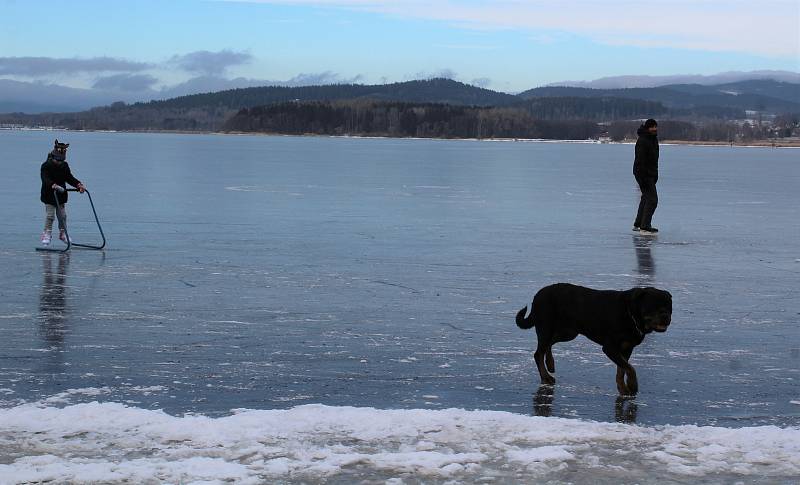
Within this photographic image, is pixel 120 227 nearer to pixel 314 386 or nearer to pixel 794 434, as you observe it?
pixel 314 386

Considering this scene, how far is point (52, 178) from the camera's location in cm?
1429

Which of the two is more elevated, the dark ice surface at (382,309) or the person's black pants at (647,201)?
the person's black pants at (647,201)

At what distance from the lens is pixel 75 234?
52.6 feet

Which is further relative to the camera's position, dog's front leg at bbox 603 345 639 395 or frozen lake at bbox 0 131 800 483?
dog's front leg at bbox 603 345 639 395

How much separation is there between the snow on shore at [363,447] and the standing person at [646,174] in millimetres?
11272

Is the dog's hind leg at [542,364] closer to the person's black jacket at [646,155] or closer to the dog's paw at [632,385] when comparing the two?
the dog's paw at [632,385]

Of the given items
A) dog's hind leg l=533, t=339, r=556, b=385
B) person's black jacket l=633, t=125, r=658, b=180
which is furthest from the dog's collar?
person's black jacket l=633, t=125, r=658, b=180

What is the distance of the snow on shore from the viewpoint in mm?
5070

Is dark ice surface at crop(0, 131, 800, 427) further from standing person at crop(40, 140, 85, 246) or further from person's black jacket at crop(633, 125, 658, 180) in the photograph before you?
person's black jacket at crop(633, 125, 658, 180)

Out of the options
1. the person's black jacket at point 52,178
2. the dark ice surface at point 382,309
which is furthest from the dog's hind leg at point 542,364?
the person's black jacket at point 52,178

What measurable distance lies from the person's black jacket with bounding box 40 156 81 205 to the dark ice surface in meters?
0.83

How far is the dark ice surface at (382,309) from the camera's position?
6711 millimetres

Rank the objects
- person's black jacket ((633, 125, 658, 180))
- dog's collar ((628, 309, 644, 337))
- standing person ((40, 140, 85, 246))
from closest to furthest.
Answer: dog's collar ((628, 309, 644, 337)) → standing person ((40, 140, 85, 246)) → person's black jacket ((633, 125, 658, 180))

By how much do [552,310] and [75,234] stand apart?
10960 mm
